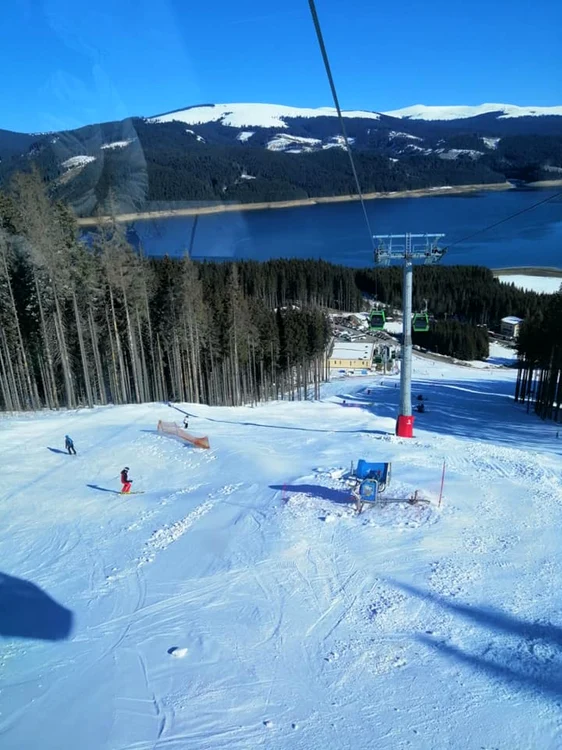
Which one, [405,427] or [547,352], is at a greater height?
[405,427]

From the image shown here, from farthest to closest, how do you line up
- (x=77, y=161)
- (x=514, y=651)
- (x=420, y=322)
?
1. (x=77, y=161)
2. (x=420, y=322)
3. (x=514, y=651)

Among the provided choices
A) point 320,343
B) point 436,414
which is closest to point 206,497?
point 436,414

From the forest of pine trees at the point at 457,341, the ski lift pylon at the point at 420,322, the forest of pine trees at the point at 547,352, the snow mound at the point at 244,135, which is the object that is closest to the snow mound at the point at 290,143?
the snow mound at the point at 244,135

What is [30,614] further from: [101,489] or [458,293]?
[458,293]

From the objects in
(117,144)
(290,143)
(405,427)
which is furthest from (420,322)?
(290,143)

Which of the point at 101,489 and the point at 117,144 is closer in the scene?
the point at 101,489

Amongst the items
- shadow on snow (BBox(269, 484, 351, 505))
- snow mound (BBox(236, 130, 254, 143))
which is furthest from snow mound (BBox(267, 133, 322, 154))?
shadow on snow (BBox(269, 484, 351, 505))

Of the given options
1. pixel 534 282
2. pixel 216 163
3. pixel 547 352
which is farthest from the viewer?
pixel 216 163
